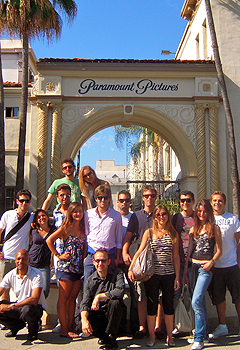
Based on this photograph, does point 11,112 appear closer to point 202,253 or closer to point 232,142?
point 232,142

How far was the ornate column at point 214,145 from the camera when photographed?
13633mm

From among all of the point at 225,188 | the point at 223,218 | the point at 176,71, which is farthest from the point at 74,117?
the point at 223,218

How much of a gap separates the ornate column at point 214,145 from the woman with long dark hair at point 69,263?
880 cm

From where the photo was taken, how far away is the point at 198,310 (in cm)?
518

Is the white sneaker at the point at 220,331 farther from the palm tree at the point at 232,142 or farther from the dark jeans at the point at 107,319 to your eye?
the palm tree at the point at 232,142

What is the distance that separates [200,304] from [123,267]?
1.19 metres

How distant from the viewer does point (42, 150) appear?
13742 millimetres

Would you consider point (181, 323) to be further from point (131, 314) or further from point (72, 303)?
point (72, 303)

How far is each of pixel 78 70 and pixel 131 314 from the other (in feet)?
33.5

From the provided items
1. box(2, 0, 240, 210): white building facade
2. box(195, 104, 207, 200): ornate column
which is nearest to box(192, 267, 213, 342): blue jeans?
box(2, 0, 240, 210): white building facade

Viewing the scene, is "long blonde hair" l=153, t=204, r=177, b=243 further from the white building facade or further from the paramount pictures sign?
Result: the paramount pictures sign

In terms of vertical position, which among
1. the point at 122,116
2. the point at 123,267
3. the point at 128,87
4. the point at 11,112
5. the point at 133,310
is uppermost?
the point at 128,87

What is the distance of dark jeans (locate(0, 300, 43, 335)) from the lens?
17.0 feet

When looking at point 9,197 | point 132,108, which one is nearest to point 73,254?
point 132,108
